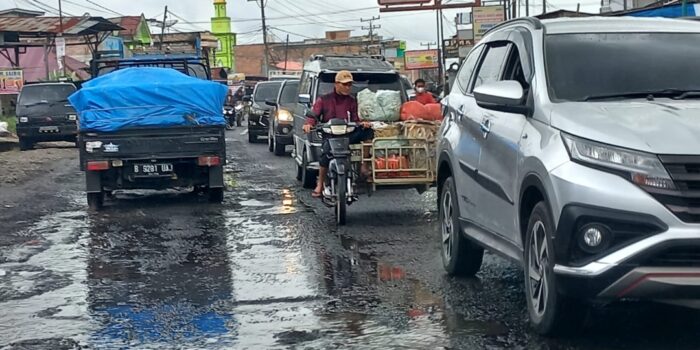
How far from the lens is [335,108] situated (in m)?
A: 12.4

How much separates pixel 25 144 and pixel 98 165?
15275 millimetres

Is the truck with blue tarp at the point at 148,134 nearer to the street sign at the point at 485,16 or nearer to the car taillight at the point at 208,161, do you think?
the car taillight at the point at 208,161

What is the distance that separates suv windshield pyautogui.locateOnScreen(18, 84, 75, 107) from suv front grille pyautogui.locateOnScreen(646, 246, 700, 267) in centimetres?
2422

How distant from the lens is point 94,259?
9.91 m

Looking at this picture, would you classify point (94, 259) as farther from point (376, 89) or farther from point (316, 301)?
point (376, 89)

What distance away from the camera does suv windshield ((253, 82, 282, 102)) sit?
29.1 m

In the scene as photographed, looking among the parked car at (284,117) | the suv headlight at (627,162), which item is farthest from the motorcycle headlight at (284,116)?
the suv headlight at (627,162)

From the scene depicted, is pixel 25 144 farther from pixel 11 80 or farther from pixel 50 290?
pixel 50 290

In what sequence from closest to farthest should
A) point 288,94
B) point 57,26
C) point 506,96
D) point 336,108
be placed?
point 506,96 < point 336,108 < point 288,94 < point 57,26

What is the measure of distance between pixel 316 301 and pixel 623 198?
2.99 metres

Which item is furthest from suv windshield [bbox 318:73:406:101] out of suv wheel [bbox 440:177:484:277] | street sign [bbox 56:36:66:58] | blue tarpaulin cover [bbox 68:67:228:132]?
street sign [bbox 56:36:66:58]

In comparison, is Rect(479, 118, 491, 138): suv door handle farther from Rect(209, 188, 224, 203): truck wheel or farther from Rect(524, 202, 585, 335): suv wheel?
Rect(209, 188, 224, 203): truck wheel

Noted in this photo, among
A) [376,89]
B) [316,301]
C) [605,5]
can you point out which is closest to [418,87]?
[376,89]

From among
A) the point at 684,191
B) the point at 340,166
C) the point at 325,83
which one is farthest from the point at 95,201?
the point at 684,191
